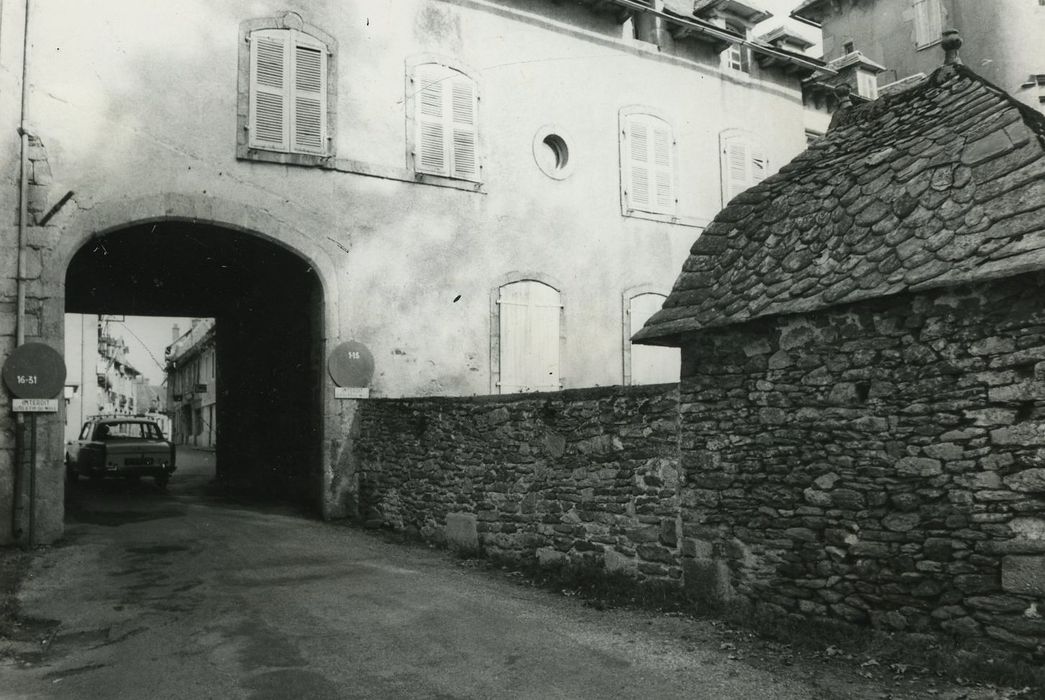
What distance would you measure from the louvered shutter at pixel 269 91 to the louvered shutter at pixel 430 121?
200cm

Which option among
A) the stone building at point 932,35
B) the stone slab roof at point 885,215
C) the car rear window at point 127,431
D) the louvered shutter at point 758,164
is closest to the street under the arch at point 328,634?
the stone slab roof at point 885,215

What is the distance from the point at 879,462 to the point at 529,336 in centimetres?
823

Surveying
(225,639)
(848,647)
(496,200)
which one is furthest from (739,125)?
(225,639)

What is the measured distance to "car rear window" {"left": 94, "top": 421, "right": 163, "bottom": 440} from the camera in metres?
15.7

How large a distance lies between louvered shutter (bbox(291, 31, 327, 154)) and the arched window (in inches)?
230

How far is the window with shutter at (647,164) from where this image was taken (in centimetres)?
1484

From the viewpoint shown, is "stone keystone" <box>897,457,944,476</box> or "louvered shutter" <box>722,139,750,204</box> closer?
"stone keystone" <box>897,457,944,476</box>

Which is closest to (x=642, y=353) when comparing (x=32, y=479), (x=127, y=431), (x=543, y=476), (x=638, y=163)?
(x=638, y=163)

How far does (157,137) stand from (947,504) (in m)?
9.95

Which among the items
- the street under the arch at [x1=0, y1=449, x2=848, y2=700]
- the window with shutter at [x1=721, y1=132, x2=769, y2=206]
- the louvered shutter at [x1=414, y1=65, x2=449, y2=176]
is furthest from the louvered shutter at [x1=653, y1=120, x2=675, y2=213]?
the street under the arch at [x1=0, y1=449, x2=848, y2=700]

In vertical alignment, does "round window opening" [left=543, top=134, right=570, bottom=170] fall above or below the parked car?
above

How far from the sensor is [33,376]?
31.7ft

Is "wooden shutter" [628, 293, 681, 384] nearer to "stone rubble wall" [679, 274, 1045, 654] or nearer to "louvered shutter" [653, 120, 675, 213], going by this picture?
"louvered shutter" [653, 120, 675, 213]

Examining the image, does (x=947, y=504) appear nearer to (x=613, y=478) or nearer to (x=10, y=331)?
(x=613, y=478)
